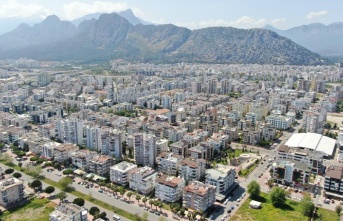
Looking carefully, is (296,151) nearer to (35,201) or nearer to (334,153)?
(334,153)

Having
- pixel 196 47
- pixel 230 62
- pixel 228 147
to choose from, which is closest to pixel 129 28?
pixel 196 47

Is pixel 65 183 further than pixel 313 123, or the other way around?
pixel 313 123

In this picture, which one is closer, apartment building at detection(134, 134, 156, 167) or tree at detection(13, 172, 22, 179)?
tree at detection(13, 172, 22, 179)

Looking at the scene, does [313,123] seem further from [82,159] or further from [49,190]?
[49,190]

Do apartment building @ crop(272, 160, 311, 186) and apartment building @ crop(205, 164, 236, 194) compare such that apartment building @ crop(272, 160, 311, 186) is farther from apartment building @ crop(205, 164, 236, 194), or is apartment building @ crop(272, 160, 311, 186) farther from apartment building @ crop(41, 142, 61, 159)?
apartment building @ crop(41, 142, 61, 159)

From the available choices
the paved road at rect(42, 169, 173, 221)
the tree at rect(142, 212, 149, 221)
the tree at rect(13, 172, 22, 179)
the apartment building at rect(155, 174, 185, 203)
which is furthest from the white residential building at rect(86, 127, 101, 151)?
the tree at rect(142, 212, 149, 221)

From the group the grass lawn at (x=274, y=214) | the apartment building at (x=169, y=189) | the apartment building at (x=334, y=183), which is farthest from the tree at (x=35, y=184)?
the apartment building at (x=334, y=183)

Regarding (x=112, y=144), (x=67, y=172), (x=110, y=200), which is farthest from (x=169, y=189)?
(x=112, y=144)
